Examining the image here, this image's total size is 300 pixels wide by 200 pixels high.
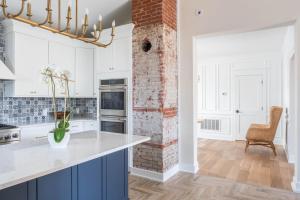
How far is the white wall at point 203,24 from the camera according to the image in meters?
3.00

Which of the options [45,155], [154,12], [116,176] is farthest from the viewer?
[154,12]

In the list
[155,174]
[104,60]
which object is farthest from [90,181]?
[104,60]

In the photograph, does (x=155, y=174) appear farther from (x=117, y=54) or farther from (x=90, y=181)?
(x=117, y=54)

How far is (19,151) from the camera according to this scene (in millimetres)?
1644

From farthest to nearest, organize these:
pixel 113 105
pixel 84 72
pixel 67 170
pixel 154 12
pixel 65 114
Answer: pixel 84 72, pixel 113 105, pixel 154 12, pixel 65 114, pixel 67 170

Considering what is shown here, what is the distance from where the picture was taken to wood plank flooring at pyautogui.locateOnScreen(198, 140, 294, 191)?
132 inches

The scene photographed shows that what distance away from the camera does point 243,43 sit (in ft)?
16.6

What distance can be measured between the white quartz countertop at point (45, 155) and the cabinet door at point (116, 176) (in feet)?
0.71

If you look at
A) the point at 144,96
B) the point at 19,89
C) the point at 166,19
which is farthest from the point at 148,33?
the point at 19,89

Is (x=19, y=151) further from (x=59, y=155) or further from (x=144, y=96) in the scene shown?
(x=144, y=96)

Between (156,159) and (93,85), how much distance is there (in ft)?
6.54

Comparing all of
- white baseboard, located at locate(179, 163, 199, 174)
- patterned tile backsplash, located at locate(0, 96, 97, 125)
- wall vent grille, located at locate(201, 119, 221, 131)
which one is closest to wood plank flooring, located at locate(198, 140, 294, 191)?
white baseboard, located at locate(179, 163, 199, 174)

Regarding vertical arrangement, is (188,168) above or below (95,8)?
below

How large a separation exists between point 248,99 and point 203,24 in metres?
3.59
